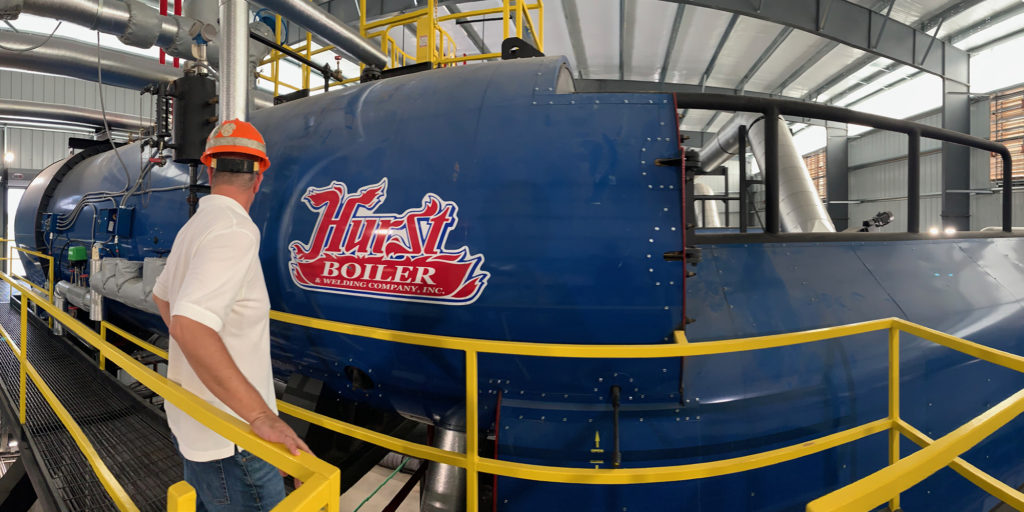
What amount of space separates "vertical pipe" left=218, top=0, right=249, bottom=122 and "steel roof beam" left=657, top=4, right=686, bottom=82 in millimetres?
10158

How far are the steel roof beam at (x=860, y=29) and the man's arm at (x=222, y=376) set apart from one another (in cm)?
970

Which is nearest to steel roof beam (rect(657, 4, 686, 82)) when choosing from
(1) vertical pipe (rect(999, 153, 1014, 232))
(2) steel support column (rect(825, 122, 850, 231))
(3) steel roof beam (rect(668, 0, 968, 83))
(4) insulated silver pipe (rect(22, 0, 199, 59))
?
(3) steel roof beam (rect(668, 0, 968, 83))

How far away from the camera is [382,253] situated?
2562mm

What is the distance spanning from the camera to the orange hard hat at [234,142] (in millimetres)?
1628

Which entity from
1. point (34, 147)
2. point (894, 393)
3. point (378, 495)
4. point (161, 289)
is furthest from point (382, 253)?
point (34, 147)

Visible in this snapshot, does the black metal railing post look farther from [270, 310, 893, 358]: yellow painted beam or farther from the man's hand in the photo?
the man's hand

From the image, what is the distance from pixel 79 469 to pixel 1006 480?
255 inches

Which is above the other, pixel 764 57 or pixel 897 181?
Result: pixel 764 57

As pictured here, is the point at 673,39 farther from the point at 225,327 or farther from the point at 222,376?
the point at 222,376

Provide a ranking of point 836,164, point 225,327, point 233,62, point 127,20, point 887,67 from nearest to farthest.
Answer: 1. point 225,327
2. point 233,62
3. point 127,20
4. point 887,67
5. point 836,164

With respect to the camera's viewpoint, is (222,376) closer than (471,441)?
Yes

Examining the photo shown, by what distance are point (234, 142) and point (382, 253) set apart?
105 cm

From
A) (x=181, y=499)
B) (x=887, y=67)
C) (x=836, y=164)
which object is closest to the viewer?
(x=181, y=499)

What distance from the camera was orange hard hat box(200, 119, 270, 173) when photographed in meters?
1.63
